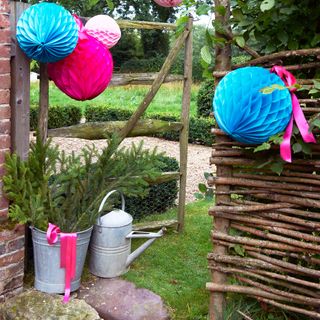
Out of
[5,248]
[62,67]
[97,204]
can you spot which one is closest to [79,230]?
[97,204]

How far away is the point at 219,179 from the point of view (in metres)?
2.35

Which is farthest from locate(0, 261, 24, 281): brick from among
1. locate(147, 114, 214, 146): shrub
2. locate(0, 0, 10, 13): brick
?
locate(147, 114, 214, 146): shrub

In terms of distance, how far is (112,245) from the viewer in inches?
121

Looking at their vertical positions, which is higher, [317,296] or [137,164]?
[137,164]

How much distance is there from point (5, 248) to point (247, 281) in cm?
133

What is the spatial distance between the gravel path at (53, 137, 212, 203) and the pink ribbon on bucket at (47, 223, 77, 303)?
324 cm

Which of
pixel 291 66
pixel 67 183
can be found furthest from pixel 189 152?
pixel 291 66

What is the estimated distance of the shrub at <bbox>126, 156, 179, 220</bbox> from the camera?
4586 mm

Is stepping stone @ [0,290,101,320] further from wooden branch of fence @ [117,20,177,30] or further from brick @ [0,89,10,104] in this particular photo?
wooden branch of fence @ [117,20,177,30]

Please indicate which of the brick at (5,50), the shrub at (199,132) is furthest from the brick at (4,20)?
the shrub at (199,132)

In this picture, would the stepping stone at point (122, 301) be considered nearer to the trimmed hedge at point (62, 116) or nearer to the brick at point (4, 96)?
the brick at point (4, 96)

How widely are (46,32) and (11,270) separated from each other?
1331 millimetres

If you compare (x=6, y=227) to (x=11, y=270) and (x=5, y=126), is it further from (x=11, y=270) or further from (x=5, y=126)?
(x=5, y=126)

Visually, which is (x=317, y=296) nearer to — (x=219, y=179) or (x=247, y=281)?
(x=247, y=281)
